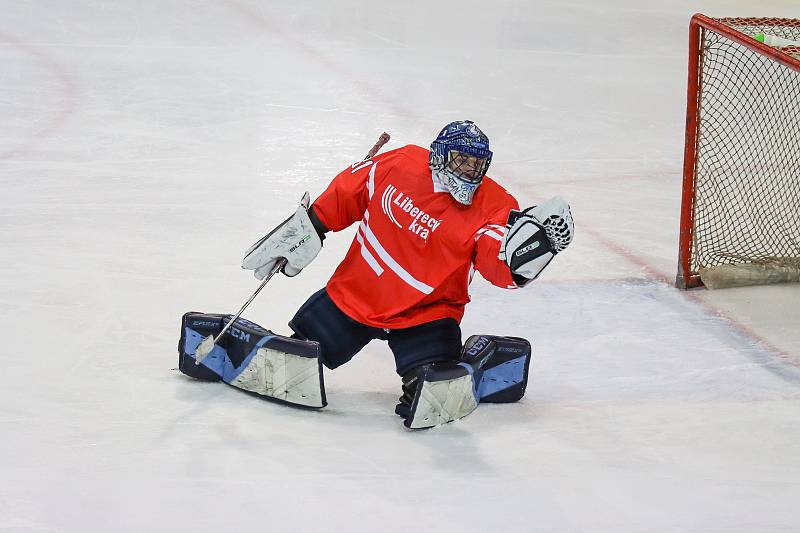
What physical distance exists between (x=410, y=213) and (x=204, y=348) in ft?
2.18

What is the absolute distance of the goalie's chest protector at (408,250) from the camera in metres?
3.18

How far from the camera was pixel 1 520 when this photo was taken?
2617 mm

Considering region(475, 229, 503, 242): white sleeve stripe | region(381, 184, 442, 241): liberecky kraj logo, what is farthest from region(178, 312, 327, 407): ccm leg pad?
region(475, 229, 503, 242): white sleeve stripe

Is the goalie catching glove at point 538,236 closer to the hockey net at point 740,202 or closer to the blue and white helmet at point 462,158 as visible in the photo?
the blue and white helmet at point 462,158

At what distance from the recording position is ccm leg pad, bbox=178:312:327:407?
3.19 m

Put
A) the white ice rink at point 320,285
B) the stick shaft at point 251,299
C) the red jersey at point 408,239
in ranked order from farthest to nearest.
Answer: the stick shaft at point 251,299
the red jersey at point 408,239
the white ice rink at point 320,285

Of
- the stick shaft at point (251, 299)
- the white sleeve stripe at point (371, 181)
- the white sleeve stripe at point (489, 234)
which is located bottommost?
the stick shaft at point (251, 299)

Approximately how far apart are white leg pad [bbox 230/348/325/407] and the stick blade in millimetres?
117

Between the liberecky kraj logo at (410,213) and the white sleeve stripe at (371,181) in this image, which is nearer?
the liberecky kraj logo at (410,213)

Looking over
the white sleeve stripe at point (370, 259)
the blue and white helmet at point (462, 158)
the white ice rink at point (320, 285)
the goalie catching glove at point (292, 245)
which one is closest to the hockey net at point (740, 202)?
the white ice rink at point (320, 285)

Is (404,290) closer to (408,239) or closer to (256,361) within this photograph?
(408,239)

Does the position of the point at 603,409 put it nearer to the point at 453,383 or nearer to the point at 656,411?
the point at 656,411

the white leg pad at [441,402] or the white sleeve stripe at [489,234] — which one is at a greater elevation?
the white sleeve stripe at [489,234]

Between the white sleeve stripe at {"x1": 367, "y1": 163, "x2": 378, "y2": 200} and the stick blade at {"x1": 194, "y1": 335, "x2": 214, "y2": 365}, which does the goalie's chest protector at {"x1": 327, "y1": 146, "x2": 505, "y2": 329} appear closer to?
the white sleeve stripe at {"x1": 367, "y1": 163, "x2": 378, "y2": 200}
